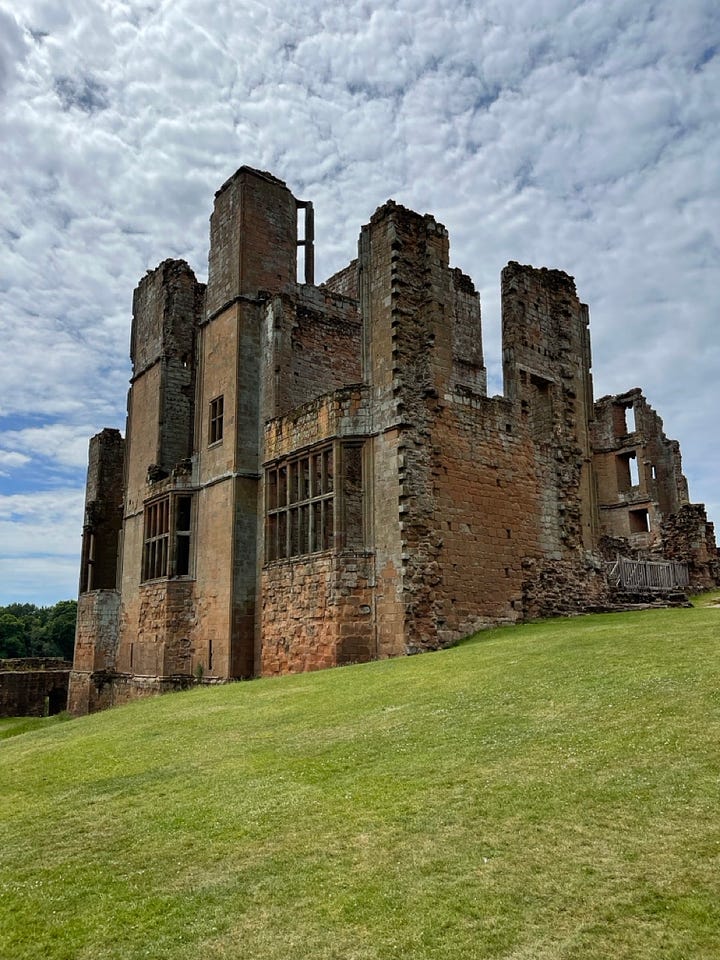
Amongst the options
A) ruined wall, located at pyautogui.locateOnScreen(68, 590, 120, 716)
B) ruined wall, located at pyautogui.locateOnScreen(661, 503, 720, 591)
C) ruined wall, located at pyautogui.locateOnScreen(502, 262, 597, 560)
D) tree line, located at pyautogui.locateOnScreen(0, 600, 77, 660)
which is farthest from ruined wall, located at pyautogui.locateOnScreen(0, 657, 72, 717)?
tree line, located at pyautogui.locateOnScreen(0, 600, 77, 660)

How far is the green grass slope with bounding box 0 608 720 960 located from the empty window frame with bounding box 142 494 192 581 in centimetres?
1422

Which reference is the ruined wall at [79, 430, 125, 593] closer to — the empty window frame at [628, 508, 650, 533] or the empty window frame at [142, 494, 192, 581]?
the empty window frame at [142, 494, 192, 581]

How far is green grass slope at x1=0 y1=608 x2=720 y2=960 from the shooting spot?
465 cm

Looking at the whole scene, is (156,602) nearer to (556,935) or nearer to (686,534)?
(686,534)

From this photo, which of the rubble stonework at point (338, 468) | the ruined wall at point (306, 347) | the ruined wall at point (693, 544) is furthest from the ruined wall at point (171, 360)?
the ruined wall at point (693, 544)

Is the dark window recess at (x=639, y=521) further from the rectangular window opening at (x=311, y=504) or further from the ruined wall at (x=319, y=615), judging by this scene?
the ruined wall at (x=319, y=615)

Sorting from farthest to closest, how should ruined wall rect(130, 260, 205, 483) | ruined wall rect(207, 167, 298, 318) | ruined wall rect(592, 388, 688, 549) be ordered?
ruined wall rect(592, 388, 688, 549) → ruined wall rect(130, 260, 205, 483) → ruined wall rect(207, 167, 298, 318)

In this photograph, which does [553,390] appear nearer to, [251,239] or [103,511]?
[251,239]

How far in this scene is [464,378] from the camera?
19578 mm

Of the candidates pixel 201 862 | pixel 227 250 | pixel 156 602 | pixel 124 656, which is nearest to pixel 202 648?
pixel 156 602

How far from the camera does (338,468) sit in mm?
18469

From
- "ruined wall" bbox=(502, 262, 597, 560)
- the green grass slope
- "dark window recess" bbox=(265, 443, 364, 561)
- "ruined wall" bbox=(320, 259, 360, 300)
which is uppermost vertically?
"ruined wall" bbox=(320, 259, 360, 300)

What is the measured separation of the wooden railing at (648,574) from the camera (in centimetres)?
2344

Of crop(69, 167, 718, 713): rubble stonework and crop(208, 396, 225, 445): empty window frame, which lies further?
crop(208, 396, 225, 445): empty window frame
